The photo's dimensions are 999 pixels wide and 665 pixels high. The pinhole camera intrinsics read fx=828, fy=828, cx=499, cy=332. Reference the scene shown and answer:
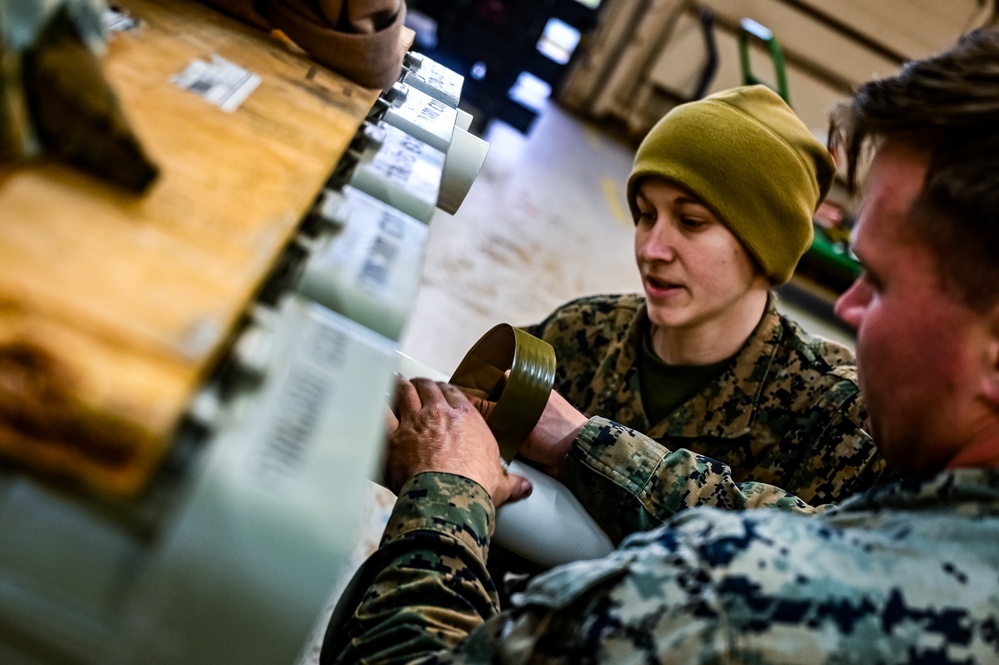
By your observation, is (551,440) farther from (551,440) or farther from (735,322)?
(735,322)

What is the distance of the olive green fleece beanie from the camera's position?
1.54 metres

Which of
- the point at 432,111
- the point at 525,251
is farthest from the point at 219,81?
the point at 525,251

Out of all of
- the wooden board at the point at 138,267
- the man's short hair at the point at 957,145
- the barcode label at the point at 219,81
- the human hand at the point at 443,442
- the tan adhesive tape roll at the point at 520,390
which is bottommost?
the human hand at the point at 443,442

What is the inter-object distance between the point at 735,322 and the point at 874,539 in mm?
966

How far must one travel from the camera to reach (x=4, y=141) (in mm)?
568

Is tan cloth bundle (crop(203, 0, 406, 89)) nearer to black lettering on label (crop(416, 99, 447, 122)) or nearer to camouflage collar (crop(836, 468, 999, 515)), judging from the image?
black lettering on label (crop(416, 99, 447, 122))

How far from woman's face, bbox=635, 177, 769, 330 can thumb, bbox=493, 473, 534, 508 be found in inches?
20.7

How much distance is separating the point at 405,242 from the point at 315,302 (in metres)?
0.16

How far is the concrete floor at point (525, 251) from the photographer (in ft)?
9.61

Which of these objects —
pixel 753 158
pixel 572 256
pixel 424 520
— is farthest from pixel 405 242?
pixel 572 256

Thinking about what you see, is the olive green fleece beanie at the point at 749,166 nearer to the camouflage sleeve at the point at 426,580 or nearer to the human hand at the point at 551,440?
the human hand at the point at 551,440

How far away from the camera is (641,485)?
1.23 metres

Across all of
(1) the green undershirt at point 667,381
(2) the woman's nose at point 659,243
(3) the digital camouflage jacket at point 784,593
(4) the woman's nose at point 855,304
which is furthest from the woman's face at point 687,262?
(3) the digital camouflage jacket at point 784,593

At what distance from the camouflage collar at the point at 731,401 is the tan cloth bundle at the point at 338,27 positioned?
0.87m
